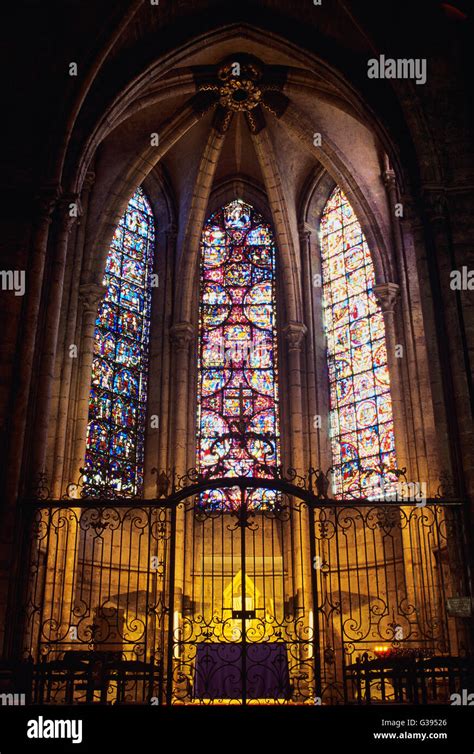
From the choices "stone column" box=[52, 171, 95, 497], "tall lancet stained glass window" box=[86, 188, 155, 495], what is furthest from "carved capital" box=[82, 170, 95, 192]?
"tall lancet stained glass window" box=[86, 188, 155, 495]

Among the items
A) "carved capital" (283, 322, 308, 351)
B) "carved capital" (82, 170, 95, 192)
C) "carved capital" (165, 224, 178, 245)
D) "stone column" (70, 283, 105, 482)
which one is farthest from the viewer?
"carved capital" (165, 224, 178, 245)

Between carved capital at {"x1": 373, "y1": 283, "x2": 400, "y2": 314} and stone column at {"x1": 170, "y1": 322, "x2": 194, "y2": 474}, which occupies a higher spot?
carved capital at {"x1": 373, "y1": 283, "x2": 400, "y2": 314}

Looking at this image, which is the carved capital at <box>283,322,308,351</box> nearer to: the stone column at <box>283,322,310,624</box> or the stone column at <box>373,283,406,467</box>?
the stone column at <box>283,322,310,624</box>

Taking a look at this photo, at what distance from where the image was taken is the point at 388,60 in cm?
1273

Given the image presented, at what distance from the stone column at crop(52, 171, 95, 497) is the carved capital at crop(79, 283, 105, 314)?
0.12 m

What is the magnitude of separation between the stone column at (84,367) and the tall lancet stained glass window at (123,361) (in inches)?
17.6

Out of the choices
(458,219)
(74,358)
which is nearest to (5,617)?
(74,358)

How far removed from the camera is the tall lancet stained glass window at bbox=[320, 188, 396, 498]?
16422mm

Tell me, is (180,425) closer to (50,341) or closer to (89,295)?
(89,295)

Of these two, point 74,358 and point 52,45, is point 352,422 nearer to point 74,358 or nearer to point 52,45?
point 74,358

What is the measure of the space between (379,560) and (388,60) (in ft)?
29.7

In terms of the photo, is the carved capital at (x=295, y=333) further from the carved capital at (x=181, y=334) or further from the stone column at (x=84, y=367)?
the stone column at (x=84, y=367)

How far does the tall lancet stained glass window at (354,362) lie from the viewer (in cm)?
1642

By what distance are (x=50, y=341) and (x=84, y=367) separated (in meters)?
4.38
